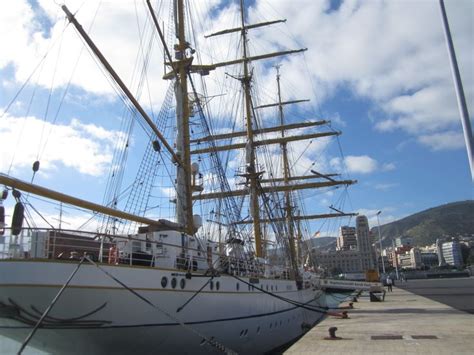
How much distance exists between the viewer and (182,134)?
732 inches

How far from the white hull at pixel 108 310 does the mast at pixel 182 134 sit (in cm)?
361

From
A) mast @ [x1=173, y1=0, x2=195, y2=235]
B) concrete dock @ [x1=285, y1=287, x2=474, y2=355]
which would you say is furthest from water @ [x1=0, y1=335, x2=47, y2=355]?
concrete dock @ [x1=285, y1=287, x2=474, y2=355]

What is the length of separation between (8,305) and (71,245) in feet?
7.10

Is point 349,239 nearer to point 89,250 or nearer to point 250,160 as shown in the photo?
point 250,160

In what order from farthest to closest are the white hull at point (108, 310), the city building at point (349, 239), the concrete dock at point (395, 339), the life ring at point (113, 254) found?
1. the city building at point (349, 239)
2. the life ring at point (113, 254)
3. the concrete dock at point (395, 339)
4. the white hull at point (108, 310)

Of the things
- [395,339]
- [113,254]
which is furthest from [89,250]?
[395,339]

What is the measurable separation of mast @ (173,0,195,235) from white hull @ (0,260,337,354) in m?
3.61

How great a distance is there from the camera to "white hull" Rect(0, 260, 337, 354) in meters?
9.61

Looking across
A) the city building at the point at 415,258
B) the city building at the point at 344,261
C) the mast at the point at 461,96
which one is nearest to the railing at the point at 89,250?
the mast at the point at 461,96

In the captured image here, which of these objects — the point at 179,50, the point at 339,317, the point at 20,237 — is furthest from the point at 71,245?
the point at 339,317

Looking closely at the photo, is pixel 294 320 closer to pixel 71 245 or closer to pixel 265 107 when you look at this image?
pixel 71 245

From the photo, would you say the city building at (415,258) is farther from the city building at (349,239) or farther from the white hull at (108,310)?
the white hull at (108,310)

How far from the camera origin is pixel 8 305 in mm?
9766

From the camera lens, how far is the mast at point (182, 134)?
17.3m
